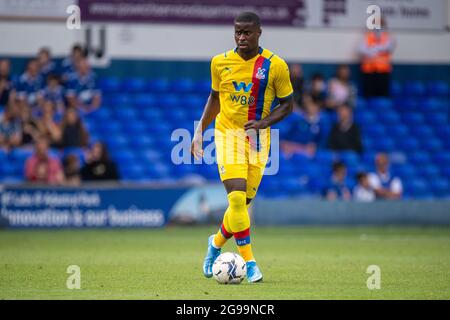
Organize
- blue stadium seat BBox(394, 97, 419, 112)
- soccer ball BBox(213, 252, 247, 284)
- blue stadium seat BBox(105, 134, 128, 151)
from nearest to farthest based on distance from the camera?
soccer ball BBox(213, 252, 247, 284) → blue stadium seat BBox(105, 134, 128, 151) → blue stadium seat BBox(394, 97, 419, 112)

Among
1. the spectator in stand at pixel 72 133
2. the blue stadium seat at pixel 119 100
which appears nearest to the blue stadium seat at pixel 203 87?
the blue stadium seat at pixel 119 100

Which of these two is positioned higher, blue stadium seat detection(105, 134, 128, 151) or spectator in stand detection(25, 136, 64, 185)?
blue stadium seat detection(105, 134, 128, 151)

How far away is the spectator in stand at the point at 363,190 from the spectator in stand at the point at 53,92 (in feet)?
19.4

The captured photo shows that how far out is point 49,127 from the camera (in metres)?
19.5

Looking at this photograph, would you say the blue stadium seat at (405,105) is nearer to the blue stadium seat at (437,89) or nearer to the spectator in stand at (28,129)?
the blue stadium seat at (437,89)

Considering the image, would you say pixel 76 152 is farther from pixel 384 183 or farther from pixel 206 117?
pixel 206 117

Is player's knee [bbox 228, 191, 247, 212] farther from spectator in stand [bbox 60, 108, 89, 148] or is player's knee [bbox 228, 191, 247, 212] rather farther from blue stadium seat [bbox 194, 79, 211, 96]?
blue stadium seat [bbox 194, 79, 211, 96]

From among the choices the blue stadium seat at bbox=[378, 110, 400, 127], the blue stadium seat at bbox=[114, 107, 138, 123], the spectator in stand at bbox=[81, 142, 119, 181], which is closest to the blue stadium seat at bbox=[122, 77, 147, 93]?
the blue stadium seat at bbox=[114, 107, 138, 123]

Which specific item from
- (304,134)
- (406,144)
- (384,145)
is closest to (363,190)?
(304,134)

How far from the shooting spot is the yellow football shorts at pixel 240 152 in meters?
9.73

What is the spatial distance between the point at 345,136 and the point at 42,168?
6.49 meters

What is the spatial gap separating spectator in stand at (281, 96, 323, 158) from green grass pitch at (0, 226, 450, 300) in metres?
2.69

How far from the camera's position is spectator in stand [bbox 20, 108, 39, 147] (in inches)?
760
